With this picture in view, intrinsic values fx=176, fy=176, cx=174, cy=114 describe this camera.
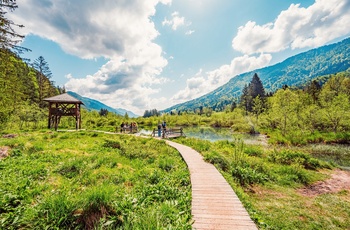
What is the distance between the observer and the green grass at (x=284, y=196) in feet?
17.3

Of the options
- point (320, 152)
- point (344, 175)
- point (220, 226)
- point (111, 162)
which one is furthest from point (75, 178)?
point (320, 152)

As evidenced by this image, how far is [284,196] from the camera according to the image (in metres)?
7.12

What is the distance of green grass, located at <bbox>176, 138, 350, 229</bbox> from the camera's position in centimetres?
527

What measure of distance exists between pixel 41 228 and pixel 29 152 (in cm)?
792

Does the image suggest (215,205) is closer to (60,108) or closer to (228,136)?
(60,108)

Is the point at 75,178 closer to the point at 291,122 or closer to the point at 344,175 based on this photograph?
the point at 344,175

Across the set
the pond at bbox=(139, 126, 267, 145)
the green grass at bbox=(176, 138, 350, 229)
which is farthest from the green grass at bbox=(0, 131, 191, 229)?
the pond at bbox=(139, 126, 267, 145)

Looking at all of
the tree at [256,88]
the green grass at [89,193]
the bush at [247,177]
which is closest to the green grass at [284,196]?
the bush at [247,177]

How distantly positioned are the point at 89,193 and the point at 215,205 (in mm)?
3448

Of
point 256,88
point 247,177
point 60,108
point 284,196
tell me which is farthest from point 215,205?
point 256,88

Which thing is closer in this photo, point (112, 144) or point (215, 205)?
point (215, 205)

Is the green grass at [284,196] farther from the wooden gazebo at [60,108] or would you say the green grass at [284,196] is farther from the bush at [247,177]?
the wooden gazebo at [60,108]

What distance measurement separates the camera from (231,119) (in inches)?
2142

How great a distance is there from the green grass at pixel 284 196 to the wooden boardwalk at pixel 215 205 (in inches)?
14.4
